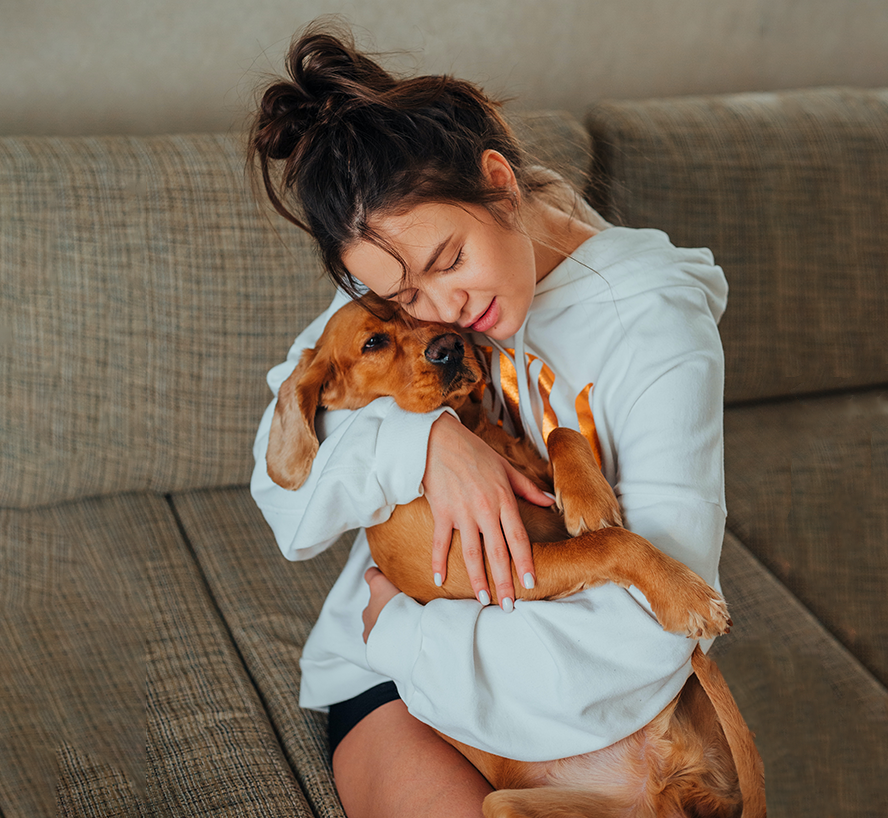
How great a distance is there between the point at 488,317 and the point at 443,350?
0.14m

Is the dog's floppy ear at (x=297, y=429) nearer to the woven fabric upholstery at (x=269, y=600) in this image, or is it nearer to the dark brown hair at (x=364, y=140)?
the dark brown hair at (x=364, y=140)

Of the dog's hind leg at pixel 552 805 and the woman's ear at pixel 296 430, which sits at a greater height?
the woman's ear at pixel 296 430

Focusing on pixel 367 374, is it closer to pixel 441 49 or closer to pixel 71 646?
pixel 71 646

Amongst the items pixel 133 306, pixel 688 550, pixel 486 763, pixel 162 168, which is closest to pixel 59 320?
pixel 133 306

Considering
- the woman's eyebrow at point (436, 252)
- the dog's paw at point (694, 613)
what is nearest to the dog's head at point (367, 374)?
the woman's eyebrow at point (436, 252)

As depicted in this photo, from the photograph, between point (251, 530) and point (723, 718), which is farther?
point (251, 530)

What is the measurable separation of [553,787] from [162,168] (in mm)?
1528

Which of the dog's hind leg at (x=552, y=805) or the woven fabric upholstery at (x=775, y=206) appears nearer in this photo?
the dog's hind leg at (x=552, y=805)

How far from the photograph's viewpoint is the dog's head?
4.32 feet

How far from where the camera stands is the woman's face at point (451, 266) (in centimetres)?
110

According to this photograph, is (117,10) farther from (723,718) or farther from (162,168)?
(723,718)

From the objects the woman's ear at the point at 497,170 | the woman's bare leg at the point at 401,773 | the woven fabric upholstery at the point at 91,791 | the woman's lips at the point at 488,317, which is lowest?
the woven fabric upholstery at the point at 91,791

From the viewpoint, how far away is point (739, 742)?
1.09 metres

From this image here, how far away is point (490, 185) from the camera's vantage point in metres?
1.16
